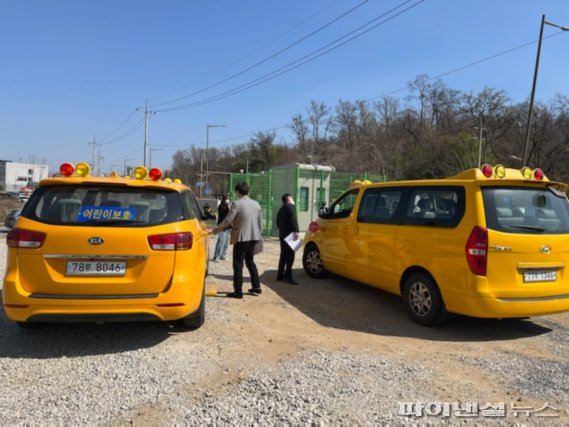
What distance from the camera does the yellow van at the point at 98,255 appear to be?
4035mm

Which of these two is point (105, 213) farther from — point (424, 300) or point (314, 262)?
point (314, 262)

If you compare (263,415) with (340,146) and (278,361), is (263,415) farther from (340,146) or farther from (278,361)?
(340,146)

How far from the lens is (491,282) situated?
4816 millimetres

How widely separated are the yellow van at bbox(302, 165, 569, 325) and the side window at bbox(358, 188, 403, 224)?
0.06 meters

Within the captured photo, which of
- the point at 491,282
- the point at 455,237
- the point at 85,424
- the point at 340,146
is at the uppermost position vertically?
the point at 340,146

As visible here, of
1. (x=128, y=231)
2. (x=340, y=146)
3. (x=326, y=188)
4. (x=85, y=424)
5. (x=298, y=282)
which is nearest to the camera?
(x=85, y=424)

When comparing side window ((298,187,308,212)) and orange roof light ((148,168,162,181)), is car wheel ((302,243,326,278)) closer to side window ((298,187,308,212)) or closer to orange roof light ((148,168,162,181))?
orange roof light ((148,168,162,181))

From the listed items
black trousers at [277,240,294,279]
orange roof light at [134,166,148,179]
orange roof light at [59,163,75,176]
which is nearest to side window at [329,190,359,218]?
black trousers at [277,240,294,279]

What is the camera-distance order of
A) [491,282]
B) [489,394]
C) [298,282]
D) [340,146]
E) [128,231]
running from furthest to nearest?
[340,146], [298,282], [491,282], [128,231], [489,394]

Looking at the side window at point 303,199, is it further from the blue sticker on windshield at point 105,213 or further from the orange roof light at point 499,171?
the blue sticker on windshield at point 105,213

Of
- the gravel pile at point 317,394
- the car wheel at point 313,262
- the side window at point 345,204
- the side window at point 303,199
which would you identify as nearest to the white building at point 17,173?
the side window at point 303,199

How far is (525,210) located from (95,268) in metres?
4.73

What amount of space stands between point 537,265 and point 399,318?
1.85 m

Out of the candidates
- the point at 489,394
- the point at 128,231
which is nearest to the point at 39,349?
the point at 128,231
